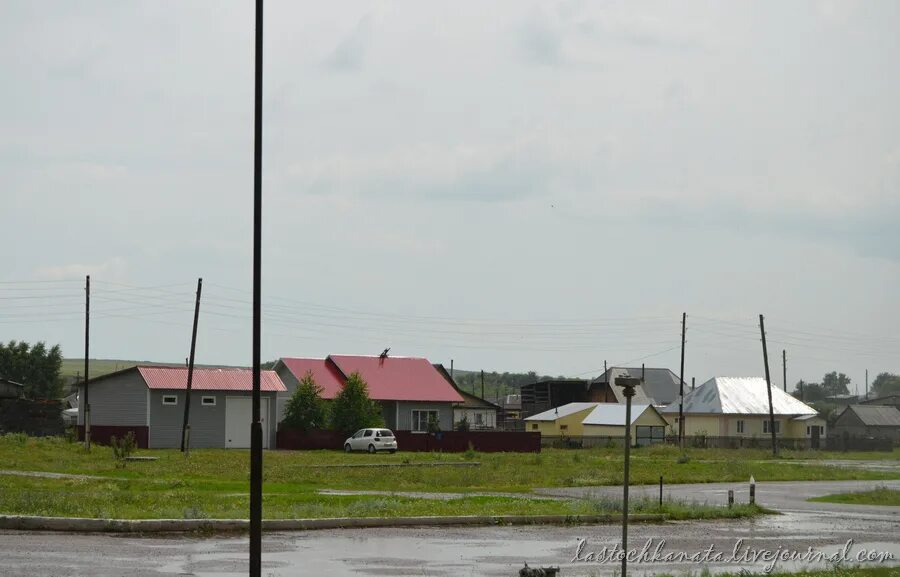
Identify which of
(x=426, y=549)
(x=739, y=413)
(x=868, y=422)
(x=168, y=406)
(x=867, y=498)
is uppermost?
(x=168, y=406)

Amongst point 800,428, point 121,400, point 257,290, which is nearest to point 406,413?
point 121,400

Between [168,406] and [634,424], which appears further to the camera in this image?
[634,424]

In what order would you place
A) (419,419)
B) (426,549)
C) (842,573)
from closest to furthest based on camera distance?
1. (842,573)
2. (426,549)
3. (419,419)

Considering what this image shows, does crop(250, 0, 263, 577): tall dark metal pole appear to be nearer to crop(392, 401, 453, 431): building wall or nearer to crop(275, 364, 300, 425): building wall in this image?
crop(275, 364, 300, 425): building wall

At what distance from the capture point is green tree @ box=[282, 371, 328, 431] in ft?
235

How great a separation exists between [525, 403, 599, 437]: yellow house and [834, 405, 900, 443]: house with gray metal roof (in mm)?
40403

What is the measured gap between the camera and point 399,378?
8125 centimetres

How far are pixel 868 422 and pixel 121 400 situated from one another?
85.8 meters

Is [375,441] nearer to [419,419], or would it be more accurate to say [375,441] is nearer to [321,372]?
[419,419]

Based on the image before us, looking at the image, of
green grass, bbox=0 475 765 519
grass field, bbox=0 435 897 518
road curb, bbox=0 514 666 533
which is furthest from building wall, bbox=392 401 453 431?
road curb, bbox=0 514 666 533

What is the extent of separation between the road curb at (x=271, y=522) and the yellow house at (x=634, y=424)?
6524 cm

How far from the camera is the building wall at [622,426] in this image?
91.2 meters

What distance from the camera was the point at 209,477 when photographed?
3719 centimetres

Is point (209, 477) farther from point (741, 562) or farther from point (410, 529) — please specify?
point (741, 562)
